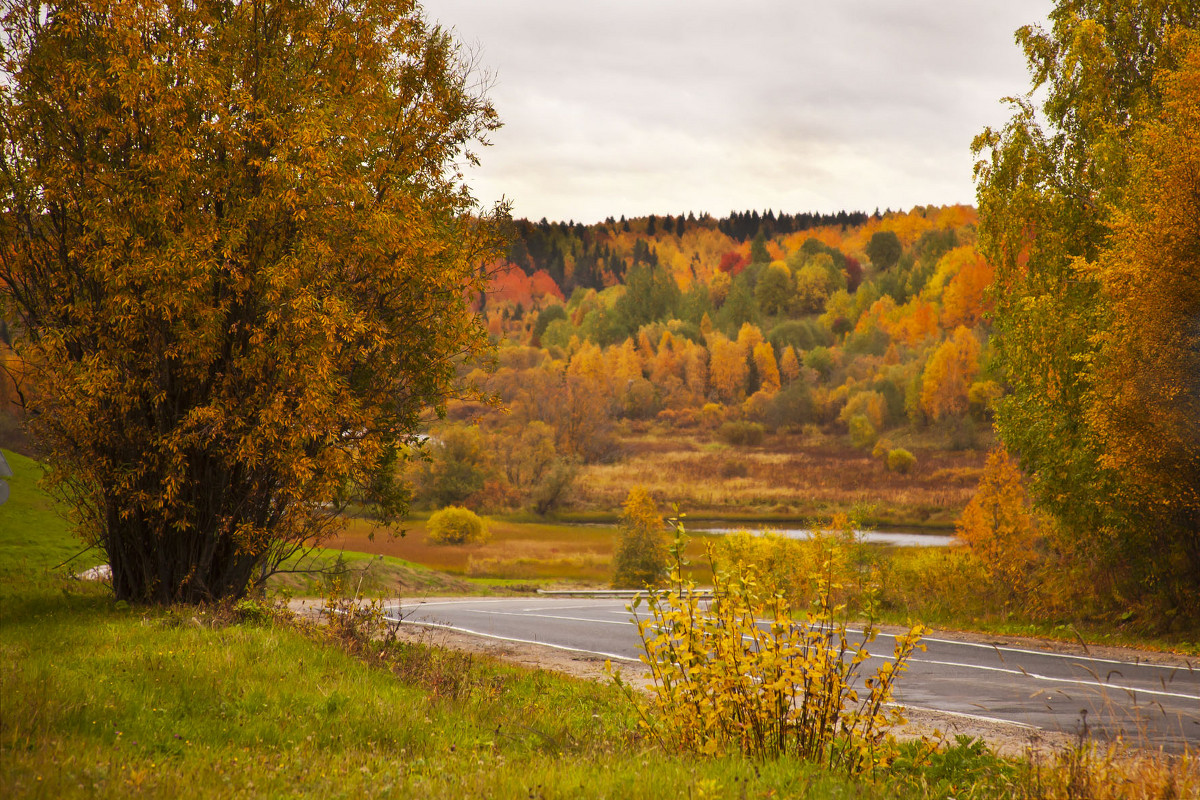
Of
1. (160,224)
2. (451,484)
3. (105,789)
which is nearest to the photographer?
(105,789)

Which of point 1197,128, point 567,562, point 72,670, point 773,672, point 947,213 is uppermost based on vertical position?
point 947,213

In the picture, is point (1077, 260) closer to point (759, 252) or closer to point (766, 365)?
point (766, 365)

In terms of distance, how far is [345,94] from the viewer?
38.9ft

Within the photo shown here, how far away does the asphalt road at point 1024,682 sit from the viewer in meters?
7.57

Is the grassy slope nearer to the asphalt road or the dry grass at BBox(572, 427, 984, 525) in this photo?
the asphalt road

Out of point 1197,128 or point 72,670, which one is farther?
point 1197,128

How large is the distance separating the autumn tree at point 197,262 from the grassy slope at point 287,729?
2076 mm

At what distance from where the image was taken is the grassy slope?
13.9 ft

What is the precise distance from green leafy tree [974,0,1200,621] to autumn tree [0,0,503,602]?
11.1 m

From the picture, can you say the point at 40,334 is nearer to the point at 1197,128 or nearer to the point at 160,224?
the point at 160,224

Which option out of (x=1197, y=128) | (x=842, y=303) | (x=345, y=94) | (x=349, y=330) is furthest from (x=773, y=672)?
(x=842, y=303)

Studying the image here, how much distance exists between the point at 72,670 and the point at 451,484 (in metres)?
58.7

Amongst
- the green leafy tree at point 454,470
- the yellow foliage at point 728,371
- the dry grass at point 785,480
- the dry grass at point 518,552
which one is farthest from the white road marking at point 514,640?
the yellow foliage at point 728,371

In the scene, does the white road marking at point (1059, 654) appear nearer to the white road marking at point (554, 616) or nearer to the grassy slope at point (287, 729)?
the white road marking at point (554, 616)
